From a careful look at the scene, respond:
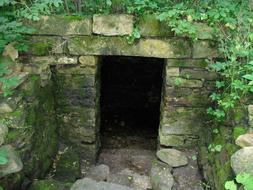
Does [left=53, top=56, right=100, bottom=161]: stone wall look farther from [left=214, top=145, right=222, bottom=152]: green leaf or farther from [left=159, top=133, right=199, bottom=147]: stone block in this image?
[left=214, top=145, right=222, bottom=152]: green leaf

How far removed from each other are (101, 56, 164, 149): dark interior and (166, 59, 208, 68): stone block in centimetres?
245

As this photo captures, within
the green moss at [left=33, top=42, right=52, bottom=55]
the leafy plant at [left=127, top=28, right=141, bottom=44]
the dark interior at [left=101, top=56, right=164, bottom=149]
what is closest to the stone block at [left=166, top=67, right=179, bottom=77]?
the leafy plant at [left=127, top=28, right=141, bottom=44]

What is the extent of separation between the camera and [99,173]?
4.21 m

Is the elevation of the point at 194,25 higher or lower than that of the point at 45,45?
higher

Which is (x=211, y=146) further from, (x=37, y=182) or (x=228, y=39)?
(x=37, y=182)

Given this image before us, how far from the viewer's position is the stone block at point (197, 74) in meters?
3.96

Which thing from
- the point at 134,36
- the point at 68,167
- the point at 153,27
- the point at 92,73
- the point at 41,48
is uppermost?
the point at 153,27

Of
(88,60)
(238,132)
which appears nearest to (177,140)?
(238,132)

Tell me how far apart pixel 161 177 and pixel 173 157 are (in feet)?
1.31

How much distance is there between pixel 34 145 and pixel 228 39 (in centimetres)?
240

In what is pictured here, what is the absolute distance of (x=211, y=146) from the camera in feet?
11.7

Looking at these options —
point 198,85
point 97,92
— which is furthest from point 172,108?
point 97,92

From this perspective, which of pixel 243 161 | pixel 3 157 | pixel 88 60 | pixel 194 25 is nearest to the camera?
pixel 3 157

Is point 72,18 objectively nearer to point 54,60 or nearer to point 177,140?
point 54,60
